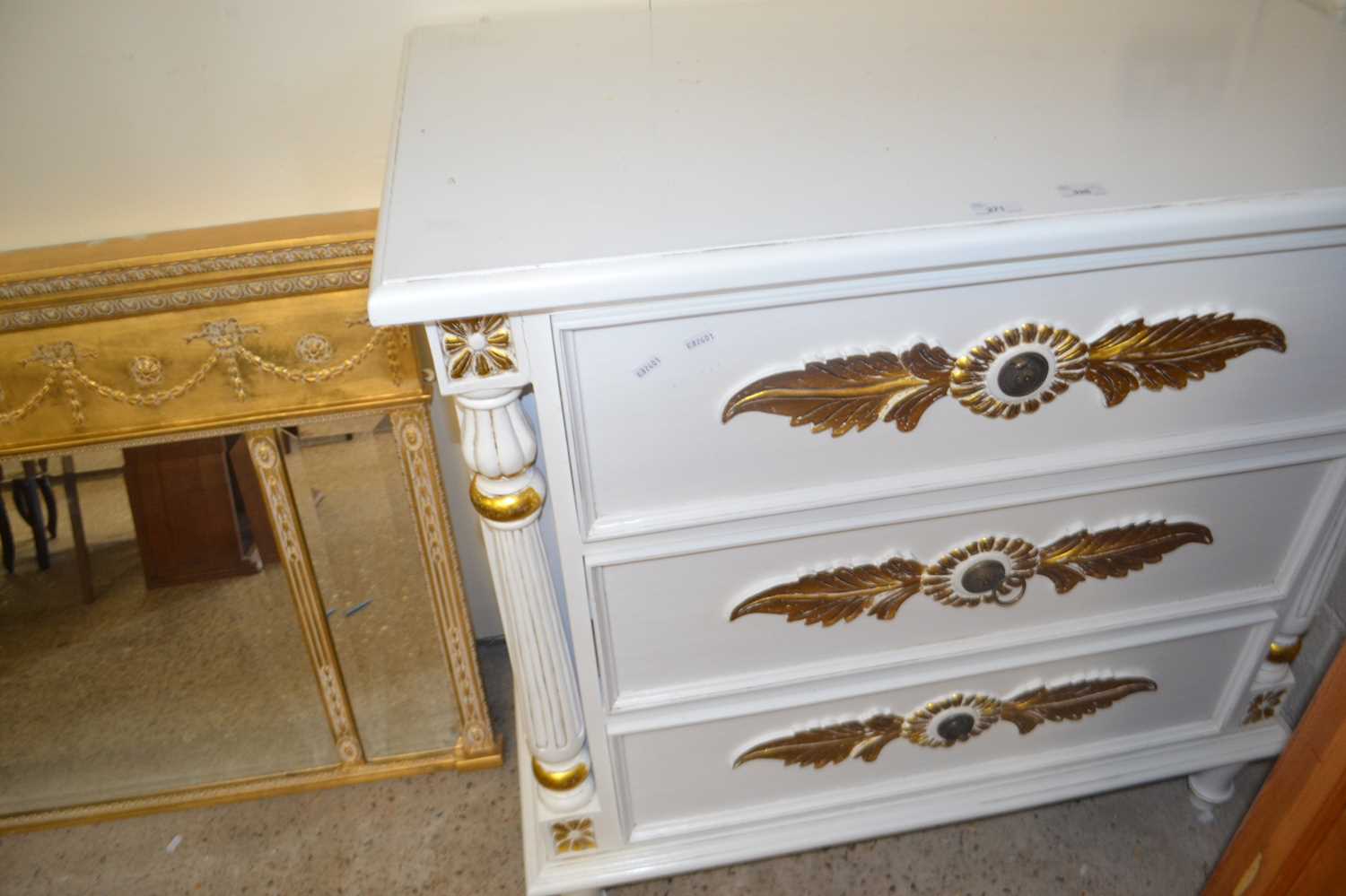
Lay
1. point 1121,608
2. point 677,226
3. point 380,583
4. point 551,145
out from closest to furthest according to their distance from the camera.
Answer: point 677,226
point 551,145
point 1121,608
point 380,583

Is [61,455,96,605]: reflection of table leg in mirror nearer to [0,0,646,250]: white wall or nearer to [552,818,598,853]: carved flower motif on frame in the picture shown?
[0,0,646,250]: white wall

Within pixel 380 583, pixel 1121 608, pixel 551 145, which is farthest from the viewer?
pixel 380 583

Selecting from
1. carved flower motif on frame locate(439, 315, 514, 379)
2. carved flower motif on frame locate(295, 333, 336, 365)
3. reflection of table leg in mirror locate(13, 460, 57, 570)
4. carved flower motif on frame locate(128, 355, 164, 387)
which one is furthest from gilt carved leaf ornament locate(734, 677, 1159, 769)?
reflection of table leg in mirror locate(13, 460, 57, 570)

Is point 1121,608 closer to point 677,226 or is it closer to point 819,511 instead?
point 819,511

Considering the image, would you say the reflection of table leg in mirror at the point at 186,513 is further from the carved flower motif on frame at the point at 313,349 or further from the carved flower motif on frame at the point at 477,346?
the carved flower motif on frame at the point at 477,346

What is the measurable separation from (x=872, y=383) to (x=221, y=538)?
0.76 meters

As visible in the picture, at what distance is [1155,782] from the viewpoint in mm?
1163

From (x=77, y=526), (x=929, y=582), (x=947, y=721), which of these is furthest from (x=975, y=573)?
(x=77, y=526)

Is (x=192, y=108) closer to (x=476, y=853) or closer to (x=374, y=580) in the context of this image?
(x=374, y=580)

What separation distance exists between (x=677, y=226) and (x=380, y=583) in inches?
26.2

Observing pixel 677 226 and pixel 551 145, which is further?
pixel 551 145

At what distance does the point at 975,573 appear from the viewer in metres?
0.77

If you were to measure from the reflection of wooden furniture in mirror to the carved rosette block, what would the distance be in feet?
1.00

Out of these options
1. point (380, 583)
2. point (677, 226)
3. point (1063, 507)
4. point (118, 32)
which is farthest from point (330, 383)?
point (1063, 507)
